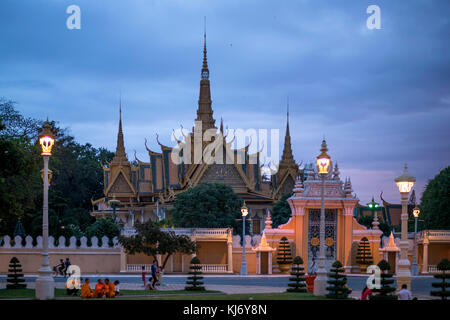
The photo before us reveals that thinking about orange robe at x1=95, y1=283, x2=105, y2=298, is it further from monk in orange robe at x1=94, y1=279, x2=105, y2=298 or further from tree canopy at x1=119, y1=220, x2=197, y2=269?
tree canopy at x1=119, y1=220, x2=197, y2=269

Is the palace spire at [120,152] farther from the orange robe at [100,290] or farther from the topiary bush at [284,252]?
the orange robe at [100,290]

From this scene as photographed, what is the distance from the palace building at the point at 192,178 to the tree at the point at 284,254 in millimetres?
22866

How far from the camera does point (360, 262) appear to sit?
41.8 meters

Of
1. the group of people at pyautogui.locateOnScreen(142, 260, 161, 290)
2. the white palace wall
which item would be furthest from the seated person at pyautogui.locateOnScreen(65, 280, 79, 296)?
the white palace wall

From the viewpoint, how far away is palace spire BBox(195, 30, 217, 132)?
2945 inches

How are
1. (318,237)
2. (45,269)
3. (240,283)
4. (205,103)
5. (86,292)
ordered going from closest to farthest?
(45,269), (86,292), (240,283), (318,237), (205,103)

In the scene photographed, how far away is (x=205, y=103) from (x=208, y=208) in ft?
88.4

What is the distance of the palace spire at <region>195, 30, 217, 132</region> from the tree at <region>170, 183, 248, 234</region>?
2290 centimetres

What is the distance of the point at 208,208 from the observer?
5084cm

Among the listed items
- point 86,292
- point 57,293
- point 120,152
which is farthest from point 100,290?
point 120,152

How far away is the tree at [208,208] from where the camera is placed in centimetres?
5003

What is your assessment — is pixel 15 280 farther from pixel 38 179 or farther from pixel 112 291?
pixel 38 179

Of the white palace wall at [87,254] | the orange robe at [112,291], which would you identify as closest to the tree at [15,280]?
the orange robe at [112,291]

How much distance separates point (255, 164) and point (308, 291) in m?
42.6
